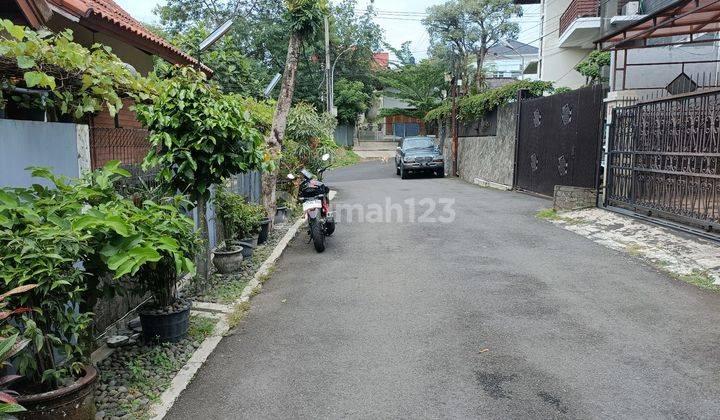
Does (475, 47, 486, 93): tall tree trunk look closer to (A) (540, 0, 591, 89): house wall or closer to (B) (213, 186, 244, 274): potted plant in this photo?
(A) (540, 0, 591, 89): house wall

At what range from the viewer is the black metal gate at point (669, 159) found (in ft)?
25.3

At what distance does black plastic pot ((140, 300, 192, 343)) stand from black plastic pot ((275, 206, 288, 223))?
6.79 metres

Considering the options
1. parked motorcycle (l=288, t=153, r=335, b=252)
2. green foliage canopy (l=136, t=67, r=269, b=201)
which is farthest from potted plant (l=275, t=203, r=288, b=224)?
green foliage canopy (l=136, t=67, r=269, b=201)

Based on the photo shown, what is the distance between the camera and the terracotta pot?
10.2 ft

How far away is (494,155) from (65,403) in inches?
688

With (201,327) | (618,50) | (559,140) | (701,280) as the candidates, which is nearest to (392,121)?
(559,140)

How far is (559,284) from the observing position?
21.5 ft

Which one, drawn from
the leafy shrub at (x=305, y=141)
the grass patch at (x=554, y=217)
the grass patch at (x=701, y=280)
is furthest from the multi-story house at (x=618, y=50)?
the leafy shrub at (x=305, y=141)

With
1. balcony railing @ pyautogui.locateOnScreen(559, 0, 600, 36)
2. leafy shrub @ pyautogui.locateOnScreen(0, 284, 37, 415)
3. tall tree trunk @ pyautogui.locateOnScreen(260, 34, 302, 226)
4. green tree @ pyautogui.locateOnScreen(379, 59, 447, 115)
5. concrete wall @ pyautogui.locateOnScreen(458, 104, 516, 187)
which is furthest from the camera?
green tree @ pyautogui.locateOnScreen(379, 59, 447, 115)

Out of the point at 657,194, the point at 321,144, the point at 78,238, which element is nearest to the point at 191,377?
the point at 78,238

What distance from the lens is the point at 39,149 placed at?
4160 millimetres

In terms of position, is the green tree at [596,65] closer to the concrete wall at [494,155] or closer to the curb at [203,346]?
the concrete wall at [494,155]

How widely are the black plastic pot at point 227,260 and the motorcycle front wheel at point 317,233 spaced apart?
154 centimetres

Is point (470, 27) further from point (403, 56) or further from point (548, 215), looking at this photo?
point (548, 215)
